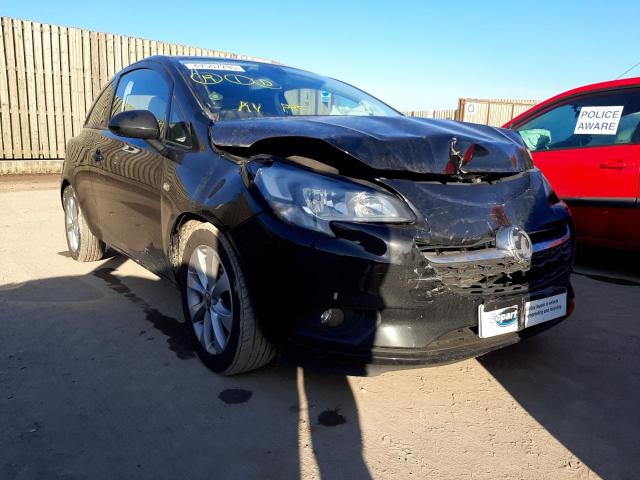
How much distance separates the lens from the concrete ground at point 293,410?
6.40 feet

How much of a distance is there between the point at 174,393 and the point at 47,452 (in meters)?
0.58

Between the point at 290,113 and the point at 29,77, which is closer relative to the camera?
the point at 290,113

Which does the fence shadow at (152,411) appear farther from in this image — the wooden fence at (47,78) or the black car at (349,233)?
the wooden fence at (47,78)

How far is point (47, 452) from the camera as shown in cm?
198

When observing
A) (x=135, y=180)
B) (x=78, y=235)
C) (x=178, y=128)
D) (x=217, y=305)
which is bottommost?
(x=78, y=235)

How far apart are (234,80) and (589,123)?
306 centimetres

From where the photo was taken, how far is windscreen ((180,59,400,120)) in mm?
2895

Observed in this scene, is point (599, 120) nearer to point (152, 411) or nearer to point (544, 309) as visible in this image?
point (544, 309)

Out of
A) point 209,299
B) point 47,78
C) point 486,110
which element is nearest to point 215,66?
point 209,299

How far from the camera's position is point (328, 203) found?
210cm

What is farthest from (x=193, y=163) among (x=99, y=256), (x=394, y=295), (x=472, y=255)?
(x=99, y=256)

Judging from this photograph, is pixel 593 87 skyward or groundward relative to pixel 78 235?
skyward

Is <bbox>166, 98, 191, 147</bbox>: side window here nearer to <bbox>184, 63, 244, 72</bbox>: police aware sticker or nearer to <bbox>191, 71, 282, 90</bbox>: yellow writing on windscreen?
<bbox>191, 71, 282, 90</bbox>: yellow writing on windscreen

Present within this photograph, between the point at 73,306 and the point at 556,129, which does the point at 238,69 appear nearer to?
the point at 73,306
